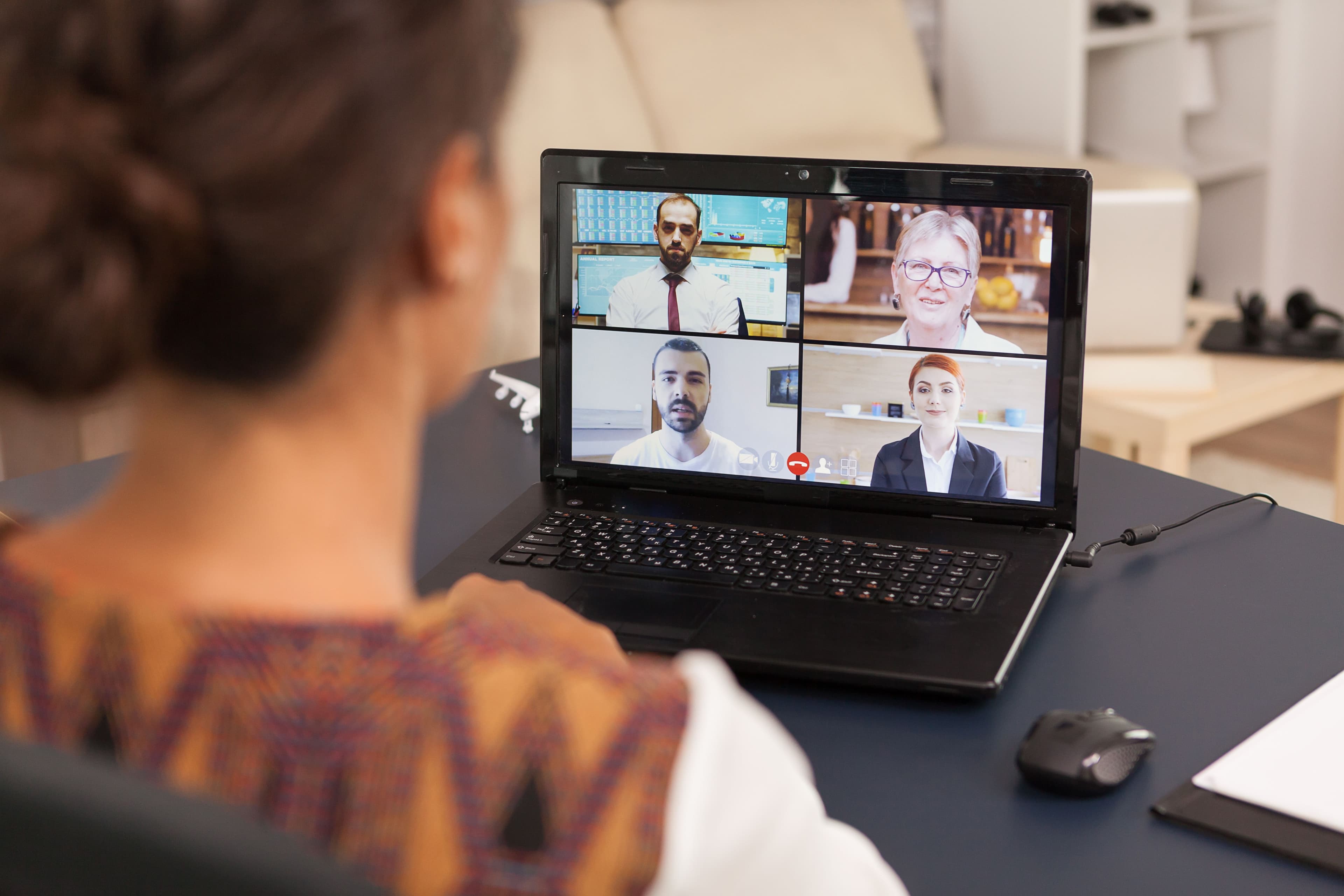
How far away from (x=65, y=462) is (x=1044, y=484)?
74.9 inches

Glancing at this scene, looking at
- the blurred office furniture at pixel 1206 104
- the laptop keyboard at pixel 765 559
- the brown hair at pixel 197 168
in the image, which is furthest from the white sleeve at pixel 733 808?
the blurred office furniture at pixel 1206 104

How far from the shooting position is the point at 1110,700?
758 mm

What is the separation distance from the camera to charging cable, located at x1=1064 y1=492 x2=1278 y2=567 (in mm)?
923

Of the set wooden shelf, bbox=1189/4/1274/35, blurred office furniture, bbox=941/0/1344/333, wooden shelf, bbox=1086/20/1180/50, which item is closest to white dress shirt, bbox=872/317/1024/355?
blurred office furniture, bbox=941/0/1344/333

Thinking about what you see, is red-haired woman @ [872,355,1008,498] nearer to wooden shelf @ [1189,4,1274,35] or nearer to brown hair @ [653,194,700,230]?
brown hair @ [653,194,700,230]

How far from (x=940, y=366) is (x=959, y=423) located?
5 cm

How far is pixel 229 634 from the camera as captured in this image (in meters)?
0.38

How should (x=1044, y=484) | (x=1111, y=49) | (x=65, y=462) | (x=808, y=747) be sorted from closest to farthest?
(x=808, y=747) < (x=1044, y=484) < (x=65, y=462) < (x=1111, y=49)

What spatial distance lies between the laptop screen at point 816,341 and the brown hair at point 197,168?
2.04 ft

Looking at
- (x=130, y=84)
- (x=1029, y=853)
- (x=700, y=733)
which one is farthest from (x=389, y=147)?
(x=1029, y=853)

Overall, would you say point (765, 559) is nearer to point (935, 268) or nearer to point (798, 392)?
point (798, 392)

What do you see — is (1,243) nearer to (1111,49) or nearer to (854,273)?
(854,273)

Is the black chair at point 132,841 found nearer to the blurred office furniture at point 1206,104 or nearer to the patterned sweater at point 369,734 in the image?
the patterned sweater at point 369,734

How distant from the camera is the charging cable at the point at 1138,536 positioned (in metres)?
0.92
